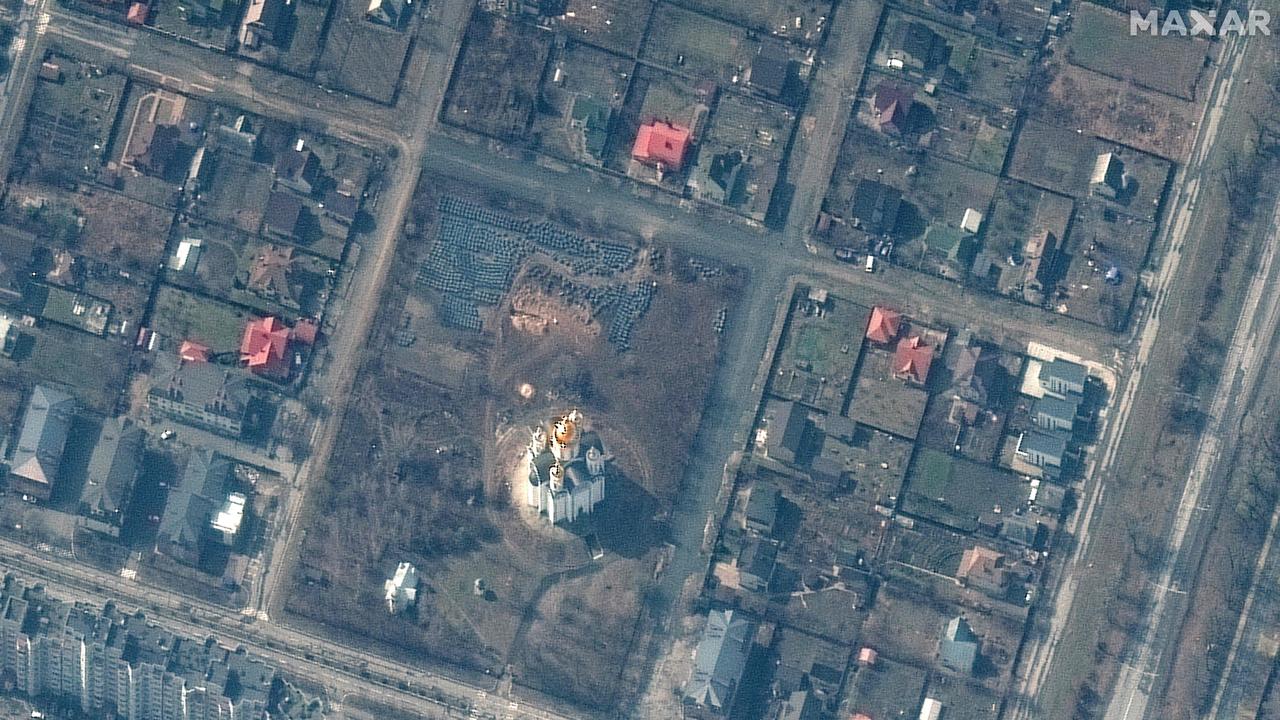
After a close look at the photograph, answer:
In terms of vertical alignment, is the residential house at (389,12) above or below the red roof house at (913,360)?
above

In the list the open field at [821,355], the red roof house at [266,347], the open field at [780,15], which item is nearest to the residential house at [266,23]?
the red roof house at [266,347]

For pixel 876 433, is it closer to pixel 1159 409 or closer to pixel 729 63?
pixel 1159 409

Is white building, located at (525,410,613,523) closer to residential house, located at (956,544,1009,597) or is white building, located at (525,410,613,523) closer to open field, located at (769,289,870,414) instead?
open field, located at (769,289,870,414)

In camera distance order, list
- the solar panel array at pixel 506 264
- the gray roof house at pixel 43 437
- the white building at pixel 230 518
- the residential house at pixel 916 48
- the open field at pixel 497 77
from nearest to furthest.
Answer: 1. the gray roof house at pixel 43 437
2. the white building at pixel 230 518
3. the residential house at pixel 916 48
4. the solar panel array at pixel 506 264
5. the open field at pixel 497 77

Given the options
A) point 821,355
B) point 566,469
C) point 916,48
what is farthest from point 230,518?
point 916,48

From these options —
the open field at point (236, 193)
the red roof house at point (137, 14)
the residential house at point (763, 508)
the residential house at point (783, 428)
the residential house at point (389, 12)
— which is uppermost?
the residential house at point (389, 12)

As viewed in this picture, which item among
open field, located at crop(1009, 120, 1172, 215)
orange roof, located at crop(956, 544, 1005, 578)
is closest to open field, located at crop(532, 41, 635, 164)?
open field, located at crop(1009, 120, 1172, 215)

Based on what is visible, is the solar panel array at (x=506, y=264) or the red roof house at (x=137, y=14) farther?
the solar panel array at (x=506, y=264)

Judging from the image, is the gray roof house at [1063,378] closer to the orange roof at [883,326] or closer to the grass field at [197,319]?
the orange roof at [883,326]
